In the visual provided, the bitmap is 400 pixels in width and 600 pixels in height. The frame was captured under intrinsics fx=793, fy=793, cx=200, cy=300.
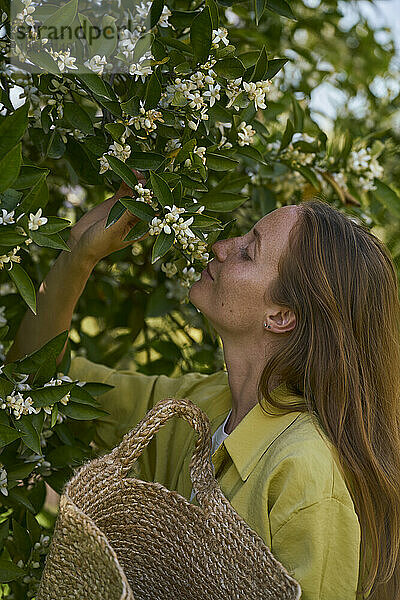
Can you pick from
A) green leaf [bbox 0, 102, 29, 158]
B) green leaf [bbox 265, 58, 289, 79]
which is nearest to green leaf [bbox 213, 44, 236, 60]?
green leaf [bbox 265, 58, 289, 79]

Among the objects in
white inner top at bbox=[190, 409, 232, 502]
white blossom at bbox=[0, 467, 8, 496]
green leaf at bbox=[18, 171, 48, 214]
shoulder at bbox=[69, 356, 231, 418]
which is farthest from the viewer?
shoulder at bbox=[69, 356, 231, 418]

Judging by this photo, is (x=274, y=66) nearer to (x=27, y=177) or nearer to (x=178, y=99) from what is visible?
(x=178, y=99)

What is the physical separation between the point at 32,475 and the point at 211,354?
1.90 ft

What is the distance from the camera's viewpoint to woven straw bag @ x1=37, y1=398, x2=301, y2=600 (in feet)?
3.28

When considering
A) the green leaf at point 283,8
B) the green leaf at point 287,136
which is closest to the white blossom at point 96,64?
the green leaf at point 283,8

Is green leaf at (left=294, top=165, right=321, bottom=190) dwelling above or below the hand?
below

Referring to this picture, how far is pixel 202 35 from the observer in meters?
1.13

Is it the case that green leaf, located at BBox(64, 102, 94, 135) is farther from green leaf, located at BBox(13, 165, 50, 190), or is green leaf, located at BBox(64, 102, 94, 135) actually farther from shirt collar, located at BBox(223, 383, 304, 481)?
shirt collar, located at BBox(223, 383, 304, 481)

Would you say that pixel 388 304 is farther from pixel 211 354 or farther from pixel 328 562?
pixel 211 354

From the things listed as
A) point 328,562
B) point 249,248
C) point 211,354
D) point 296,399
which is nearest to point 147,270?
point 211,354

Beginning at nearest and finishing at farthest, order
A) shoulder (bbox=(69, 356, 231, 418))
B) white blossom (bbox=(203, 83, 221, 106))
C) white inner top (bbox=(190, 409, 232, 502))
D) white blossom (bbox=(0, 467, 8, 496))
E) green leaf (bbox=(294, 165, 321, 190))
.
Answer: white blossom (bbox=(203, 83, 221, 106))
white blossom (bbox=(0, 467, 8, 496))
white inner top (bbox=(190, 409, 232, 502))
shoulder (bbox=(69, 356, 231, 418))
green leaf (bbox=(294, 165, 321, 190))

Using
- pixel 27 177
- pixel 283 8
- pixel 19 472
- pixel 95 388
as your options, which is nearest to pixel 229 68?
pixel 283 8

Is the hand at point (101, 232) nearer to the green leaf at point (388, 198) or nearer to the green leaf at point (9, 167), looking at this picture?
the green leaf at point (9, 167)

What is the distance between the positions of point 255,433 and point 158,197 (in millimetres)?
405
